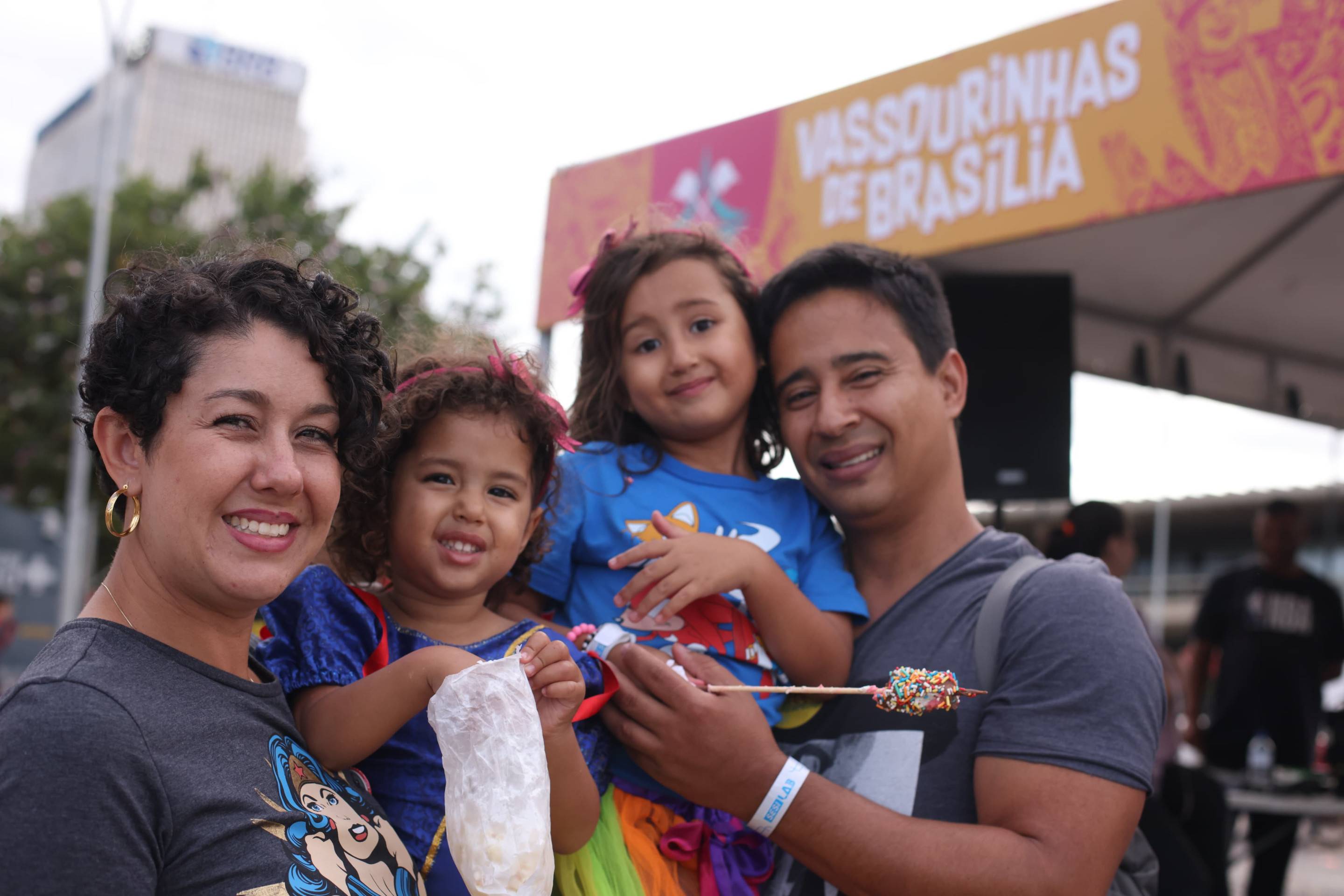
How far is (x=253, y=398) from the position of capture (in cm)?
164

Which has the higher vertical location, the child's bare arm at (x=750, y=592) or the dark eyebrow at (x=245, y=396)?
the dark eyebrow at (x=245, y=396)

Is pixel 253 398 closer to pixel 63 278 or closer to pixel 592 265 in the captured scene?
pixel 592 265

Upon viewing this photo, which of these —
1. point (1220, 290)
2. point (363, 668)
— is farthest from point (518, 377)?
point (1220, 290)

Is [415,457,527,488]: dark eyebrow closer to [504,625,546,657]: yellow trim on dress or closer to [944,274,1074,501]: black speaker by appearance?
[504,625,546,657]: yellow trim on dress

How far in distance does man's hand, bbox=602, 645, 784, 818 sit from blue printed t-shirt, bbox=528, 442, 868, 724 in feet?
0.71

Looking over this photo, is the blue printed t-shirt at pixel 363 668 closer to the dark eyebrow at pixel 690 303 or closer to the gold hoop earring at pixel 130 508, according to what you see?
the gold hoop earring at pixel 130 508

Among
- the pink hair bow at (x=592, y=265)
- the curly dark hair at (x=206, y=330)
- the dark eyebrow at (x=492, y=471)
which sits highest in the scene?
the pink hair bow at (x=592, y=265)

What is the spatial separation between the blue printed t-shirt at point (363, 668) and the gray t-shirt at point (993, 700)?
24.6 inches

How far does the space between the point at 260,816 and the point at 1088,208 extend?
3.78 metres

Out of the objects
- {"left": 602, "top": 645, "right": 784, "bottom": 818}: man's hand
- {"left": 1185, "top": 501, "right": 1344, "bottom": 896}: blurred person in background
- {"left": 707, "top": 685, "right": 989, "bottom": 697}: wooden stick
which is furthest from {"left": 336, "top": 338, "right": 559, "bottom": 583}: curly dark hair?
{"left": 1185, "top": 501, "right": 1344, "bottom": 896}: blurred person in background

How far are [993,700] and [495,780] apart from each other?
3.41 feet

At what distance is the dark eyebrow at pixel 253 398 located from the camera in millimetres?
1607

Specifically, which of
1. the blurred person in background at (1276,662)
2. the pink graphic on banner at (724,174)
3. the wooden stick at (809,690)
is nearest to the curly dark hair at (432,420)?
the wooden stick at (809,690)

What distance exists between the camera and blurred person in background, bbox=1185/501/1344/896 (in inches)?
279
